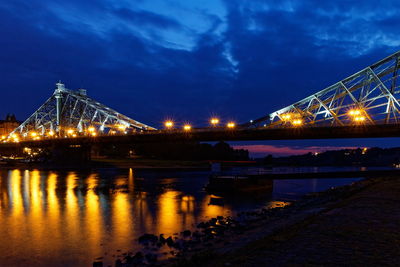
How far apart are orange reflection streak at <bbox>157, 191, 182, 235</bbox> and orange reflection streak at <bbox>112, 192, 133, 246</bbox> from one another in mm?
1784

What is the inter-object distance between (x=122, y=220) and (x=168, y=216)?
3.00 metres

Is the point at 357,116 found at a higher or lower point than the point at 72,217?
higher

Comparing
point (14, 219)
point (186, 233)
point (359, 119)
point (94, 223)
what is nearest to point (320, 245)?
point (186, 233)

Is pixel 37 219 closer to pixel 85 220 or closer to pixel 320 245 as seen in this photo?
pixel 85 220

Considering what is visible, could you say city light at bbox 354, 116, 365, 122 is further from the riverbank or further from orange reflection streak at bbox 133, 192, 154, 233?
the riverbank

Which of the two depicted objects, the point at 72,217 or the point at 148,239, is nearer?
the point at 148,239

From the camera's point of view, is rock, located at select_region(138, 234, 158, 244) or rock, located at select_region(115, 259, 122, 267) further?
rock, located at select_region(138, 234, 158, 244)

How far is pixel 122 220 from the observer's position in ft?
69.4

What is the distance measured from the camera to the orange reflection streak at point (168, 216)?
1858cm

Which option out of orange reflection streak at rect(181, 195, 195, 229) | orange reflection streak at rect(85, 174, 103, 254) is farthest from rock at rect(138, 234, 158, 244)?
orange reflection streak at rect(181, 195, 195, 229)

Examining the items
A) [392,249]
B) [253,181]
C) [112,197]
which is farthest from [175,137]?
[392,249]

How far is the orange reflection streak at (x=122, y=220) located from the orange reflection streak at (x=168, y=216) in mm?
1784

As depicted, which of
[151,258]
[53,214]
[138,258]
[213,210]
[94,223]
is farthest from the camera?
[213,210]

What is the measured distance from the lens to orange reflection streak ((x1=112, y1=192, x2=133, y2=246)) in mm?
16358
